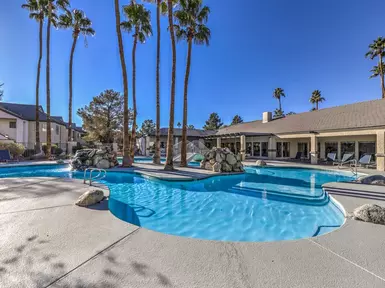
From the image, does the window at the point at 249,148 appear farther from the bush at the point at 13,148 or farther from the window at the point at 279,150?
the bush at the point at 13,148

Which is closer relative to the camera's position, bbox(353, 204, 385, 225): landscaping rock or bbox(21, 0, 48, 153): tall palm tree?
bbox(353, 204, 385, 225): landscaping rock

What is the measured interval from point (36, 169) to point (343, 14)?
2332 cm

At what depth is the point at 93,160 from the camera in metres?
14.3

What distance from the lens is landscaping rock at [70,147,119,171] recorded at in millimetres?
13930

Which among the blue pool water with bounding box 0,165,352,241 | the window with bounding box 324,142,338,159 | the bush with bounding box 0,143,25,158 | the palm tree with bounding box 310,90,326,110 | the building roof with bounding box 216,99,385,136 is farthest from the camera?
the palm tree with bounding box 310,90,326,110

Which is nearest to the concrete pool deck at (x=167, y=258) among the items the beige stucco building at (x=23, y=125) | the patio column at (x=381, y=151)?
the patio column at (x=381, y=151)

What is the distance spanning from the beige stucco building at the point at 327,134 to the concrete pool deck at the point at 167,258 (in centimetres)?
1435

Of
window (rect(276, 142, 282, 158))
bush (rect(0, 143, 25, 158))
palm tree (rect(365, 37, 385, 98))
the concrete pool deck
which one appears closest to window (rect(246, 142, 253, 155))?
window (rect(276, 142, 282, 158))

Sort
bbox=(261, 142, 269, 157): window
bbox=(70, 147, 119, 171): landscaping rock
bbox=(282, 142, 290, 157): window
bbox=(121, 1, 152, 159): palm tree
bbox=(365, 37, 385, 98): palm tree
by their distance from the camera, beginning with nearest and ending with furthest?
1. bbox=(70, 147, 119, 171): landscaping rock
2. bbox=(121, 1, 152, 159): palm tree
3. bbox=(282, 142, 290, 157): window
4. bbox=(261, 142, 269, 157): window
5. bbox=(365, 37, 385, 98): palm tree

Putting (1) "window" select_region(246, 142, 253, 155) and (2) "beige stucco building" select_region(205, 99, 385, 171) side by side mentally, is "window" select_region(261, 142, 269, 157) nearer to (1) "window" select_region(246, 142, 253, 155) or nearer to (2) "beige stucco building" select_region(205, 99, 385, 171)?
(2) "beige stucco building" select_region(205, 99, 385, 171)

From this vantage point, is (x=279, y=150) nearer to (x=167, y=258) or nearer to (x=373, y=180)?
(x=373, y=180)

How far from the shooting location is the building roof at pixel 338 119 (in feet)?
49.0

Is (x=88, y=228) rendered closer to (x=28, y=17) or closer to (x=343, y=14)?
(x=343, y=14)

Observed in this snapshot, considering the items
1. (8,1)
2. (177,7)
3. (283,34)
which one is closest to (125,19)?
(177,7)
